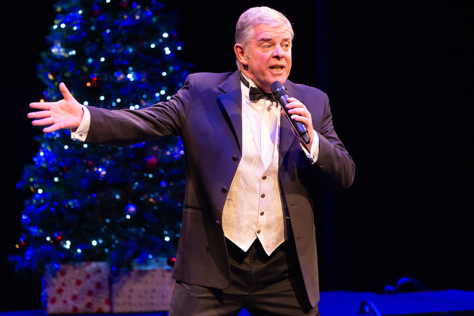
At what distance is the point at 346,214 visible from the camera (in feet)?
16.9

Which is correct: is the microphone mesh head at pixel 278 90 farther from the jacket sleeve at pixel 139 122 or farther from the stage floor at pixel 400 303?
the stage floor at pixel 400 303

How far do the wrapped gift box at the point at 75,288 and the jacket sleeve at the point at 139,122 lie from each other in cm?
256

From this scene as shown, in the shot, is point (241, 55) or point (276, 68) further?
point (241, 55)

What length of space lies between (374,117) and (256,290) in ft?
11.6

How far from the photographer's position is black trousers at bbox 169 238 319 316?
165cm

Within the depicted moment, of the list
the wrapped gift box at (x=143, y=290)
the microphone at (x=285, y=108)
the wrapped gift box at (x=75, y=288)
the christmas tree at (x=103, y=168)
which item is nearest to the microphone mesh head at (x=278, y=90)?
the microphone at (x=285, y=108)

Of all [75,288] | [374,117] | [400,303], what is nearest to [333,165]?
[400,303]

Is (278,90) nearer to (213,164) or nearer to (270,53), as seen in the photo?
(270,53)

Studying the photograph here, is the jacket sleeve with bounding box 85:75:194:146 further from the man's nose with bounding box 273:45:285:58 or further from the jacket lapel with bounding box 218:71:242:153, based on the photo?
the man's nose with bounding box 273:45:285:58

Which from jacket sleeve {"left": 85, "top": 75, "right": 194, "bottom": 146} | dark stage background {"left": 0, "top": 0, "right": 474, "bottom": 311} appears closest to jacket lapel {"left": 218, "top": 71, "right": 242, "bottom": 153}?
jacket sleeve {"left": 85, "top": 75, "right": 194, "bottom": 146}

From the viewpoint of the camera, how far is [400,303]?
12.9 feet

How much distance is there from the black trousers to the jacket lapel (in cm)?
36

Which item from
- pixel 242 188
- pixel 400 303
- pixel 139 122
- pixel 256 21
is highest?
pixel 256 21

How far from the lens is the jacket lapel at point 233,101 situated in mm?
1719
